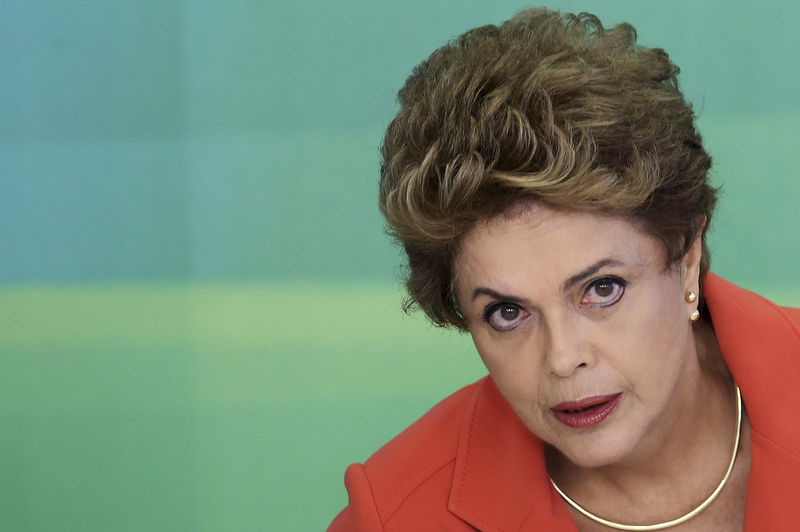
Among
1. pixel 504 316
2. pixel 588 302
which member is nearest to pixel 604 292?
pixel 588 302

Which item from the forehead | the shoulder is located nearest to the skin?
the forehead

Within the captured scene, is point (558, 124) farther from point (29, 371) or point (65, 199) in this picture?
point (29, 371)

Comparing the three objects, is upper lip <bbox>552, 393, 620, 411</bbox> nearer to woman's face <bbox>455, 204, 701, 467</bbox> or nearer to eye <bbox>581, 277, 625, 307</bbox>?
woman's face <bbox>455, 204, 701, 467</bbox>

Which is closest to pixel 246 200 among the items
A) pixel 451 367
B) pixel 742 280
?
pixel 451 367

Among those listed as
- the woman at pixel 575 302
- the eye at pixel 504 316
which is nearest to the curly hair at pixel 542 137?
the woman at pixel 575 302

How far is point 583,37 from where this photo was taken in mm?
1661

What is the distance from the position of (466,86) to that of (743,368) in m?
0.68

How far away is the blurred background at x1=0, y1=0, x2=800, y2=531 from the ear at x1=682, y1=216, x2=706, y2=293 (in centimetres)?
131

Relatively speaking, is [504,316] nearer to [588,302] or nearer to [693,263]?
[588,302]

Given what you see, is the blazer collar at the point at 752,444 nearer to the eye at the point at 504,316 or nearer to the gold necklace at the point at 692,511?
the gold necklace at the point at 692,511

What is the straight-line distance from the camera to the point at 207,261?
320 centimetres

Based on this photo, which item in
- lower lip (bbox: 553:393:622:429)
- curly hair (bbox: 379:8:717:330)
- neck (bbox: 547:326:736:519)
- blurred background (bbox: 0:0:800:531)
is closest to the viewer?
curly hair (bbox: 379:8:717:330)

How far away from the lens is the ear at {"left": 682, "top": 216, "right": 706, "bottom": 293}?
1733 millimetres

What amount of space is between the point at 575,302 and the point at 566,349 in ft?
0.23
